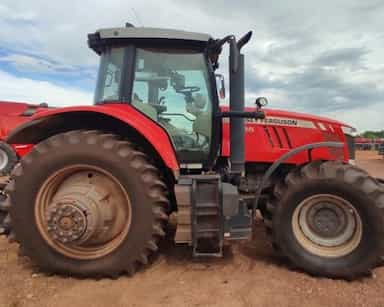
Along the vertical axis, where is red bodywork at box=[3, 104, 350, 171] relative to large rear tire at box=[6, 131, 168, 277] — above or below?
above

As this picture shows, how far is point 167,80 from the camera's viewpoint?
11.5 ft

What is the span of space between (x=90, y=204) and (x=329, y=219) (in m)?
2.24

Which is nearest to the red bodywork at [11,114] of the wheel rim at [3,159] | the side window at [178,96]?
the wheel rim at [3,159]

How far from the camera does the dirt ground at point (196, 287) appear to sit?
2.65 metres

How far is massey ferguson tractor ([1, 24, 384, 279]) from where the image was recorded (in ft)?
9.93

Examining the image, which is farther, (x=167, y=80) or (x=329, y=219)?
(x=167, y=80)

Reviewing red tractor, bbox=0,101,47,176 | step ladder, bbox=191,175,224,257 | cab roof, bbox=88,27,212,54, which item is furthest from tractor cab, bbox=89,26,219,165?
red tractor, bbox=0,101,47,176

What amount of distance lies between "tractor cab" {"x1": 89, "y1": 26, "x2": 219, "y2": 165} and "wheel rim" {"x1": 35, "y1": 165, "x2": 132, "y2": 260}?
79 cm

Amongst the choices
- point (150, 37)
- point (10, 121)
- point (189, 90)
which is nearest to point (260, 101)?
point (189, 90)

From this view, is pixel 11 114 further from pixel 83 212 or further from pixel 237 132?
pixel 237 132

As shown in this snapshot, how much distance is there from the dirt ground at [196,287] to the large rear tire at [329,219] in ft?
0.52

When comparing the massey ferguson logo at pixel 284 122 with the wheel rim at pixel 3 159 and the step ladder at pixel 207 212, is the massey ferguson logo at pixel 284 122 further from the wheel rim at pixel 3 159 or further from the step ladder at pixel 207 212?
the wheel rim at pixel 3 159

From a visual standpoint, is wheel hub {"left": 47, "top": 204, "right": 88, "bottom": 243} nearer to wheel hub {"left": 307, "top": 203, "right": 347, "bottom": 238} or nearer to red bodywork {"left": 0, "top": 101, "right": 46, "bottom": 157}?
wheel hub {"left": 307, "top": 203, "right": 347, "bottom": 238}

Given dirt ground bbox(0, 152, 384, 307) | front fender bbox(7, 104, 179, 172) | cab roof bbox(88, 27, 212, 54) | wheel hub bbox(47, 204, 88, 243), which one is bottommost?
dirt ground bbox(0, 152, 384, 307)
